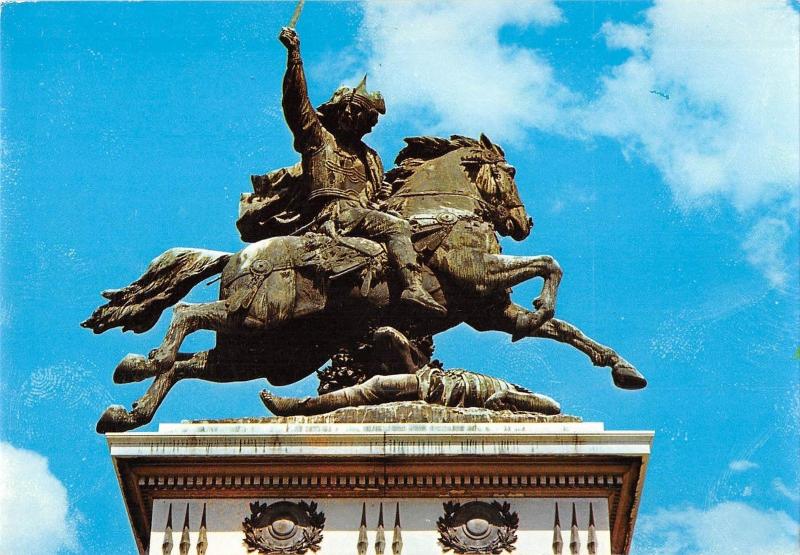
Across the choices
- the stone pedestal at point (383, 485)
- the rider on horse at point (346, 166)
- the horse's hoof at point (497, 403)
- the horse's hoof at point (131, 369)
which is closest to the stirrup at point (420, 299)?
the rider on horse at point (346, 166)

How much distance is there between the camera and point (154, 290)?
25.6m

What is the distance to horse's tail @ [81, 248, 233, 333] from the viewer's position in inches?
1003

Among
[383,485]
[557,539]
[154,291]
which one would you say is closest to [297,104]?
[154,291]

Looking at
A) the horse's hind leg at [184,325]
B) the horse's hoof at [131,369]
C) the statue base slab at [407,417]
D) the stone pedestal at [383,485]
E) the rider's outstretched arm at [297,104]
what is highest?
the rider's outstretched arm at [297,104]

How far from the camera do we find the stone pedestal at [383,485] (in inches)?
913

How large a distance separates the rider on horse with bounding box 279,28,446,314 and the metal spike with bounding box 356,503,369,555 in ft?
9.02

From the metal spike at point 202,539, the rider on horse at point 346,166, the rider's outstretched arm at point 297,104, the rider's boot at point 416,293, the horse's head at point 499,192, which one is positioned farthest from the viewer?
the horse's head at point 499,192

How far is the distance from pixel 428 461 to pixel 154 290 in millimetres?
4341

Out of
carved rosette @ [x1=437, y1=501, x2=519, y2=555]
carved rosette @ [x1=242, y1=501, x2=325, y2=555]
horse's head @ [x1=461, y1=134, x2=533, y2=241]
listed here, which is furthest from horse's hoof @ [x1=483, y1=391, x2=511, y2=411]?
horse's head @ [x1=461, y1=134, x2=533, y2=241]

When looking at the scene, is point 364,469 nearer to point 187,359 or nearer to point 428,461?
point 428,461

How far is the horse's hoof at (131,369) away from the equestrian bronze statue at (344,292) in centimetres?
1

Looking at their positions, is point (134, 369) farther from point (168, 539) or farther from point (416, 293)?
point (416, 293)

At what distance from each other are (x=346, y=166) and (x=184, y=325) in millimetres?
3019

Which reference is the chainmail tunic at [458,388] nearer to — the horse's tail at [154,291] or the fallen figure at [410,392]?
the fallen figure at [410,392]
